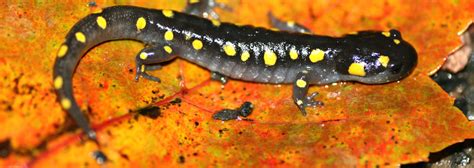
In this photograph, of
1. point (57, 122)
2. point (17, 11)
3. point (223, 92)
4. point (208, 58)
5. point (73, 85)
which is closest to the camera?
point (57, 122)

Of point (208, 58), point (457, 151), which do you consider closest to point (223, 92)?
point (208, 58)

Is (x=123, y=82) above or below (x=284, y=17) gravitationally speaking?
below

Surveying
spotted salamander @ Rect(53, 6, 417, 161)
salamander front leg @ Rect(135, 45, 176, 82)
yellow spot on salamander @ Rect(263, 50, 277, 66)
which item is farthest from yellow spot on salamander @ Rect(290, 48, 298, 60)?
salamander front leg @ Rect(135, 45, 176, 82)

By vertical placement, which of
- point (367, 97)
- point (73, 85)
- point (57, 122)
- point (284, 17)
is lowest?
point (57, 122)

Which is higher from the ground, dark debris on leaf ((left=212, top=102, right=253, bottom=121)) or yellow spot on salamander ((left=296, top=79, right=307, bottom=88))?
yellow spot on salamander ((left=296, top=79, right=307, bottom=88))

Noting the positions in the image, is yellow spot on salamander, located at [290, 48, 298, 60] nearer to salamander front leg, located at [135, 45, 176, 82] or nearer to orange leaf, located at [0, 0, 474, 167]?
orange leaf, located at [0, 0, 474, 167]

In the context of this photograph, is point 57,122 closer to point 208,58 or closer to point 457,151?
point 208,58

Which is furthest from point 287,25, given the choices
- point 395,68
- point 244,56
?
point 395,68

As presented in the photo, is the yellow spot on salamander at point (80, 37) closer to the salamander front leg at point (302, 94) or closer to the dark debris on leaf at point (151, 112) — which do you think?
the dark debris on leaf at point (151, 112)
